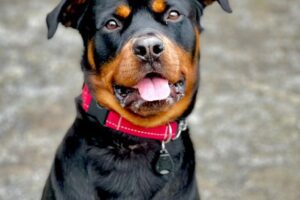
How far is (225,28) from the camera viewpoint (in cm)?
767

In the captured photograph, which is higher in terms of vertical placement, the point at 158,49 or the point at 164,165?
the point at 158,49

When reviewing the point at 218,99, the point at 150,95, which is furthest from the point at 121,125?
the point at 218,99

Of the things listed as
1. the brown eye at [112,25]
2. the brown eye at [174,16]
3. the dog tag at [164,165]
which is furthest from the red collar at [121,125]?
the brown eye at [174,16]

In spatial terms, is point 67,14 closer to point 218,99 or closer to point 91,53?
point 91,53

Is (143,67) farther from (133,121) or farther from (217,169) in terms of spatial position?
(217,169)

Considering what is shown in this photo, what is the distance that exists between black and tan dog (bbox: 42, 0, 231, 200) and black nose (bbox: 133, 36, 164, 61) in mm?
79

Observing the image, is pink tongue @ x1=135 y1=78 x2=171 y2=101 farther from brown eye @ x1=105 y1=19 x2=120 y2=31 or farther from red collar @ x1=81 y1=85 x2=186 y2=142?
brown eye @ x1=105 y1=19 x2=120 y2=31

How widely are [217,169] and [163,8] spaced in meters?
2.09

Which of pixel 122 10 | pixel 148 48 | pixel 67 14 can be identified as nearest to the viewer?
pixel 148 48

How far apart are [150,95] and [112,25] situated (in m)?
0.43

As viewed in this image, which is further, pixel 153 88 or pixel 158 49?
pixel 153 88

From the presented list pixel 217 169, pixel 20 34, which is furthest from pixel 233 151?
pixel 20 34

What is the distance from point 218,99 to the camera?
6.39m

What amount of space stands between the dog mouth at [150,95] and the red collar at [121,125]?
89mm
